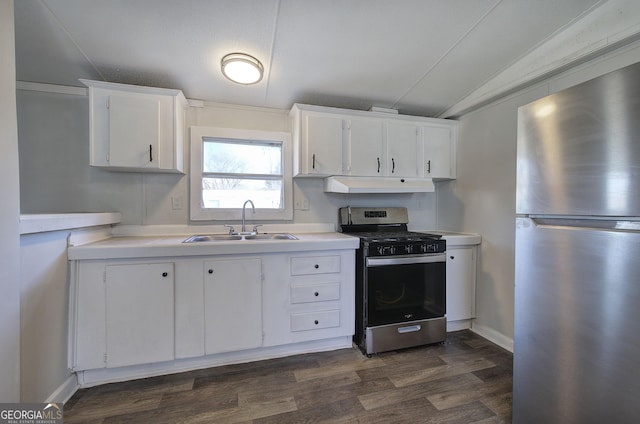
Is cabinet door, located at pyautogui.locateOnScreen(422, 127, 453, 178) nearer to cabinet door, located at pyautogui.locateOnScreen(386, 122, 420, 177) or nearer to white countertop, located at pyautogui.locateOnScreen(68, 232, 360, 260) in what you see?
cabinet door, located at pyautogui.locateOnScreen(386, 122, 420, 177)

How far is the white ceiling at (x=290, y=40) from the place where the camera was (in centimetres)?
147

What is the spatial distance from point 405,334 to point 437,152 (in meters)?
1.85

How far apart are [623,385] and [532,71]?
6.65 feet

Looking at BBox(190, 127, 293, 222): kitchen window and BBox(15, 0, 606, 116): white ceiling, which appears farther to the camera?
BBox(190, 127, 293, 222): kitchen window

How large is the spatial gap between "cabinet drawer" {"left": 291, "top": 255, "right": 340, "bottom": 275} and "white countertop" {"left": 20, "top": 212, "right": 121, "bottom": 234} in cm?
144

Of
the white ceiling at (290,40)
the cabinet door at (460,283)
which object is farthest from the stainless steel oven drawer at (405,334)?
the white ceiling at (290,40)

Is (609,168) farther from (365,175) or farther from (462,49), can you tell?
(365,175)

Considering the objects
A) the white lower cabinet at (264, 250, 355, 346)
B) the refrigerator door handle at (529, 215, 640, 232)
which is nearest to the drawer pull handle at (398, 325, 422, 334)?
the white lower cabinet at (264, 250, 355, 346)

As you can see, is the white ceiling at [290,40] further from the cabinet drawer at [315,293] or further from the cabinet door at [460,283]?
the cabinet drawer at [315,293]

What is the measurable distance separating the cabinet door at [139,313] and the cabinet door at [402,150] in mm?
2146

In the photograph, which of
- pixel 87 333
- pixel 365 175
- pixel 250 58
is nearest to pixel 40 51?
pixel 250 58

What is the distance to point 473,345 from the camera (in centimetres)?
218

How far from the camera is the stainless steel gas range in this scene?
2004 mm

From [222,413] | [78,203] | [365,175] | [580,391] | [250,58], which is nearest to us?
[580,391]
